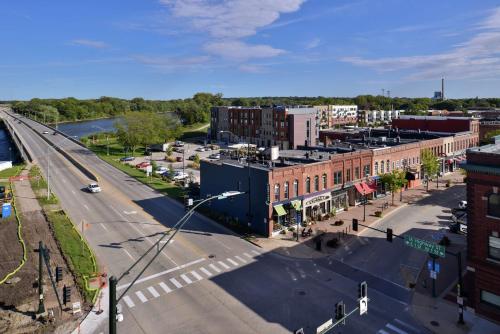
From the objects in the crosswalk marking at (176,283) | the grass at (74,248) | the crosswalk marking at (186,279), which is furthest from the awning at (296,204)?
the grass at (74,248)

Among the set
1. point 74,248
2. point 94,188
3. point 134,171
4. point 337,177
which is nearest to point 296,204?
point 337,177

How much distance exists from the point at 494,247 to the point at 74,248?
33.6 metres

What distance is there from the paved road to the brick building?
193 inches

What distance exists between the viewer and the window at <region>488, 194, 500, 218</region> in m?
23.7

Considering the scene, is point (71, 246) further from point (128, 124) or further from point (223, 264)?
point (128, 124)

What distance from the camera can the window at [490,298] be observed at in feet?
78.0

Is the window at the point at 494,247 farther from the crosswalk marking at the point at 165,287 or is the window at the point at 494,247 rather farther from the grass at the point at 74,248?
the grass at the point at 74,248

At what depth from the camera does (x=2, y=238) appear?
36.7 m

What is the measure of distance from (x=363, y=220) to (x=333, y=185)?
5.57 m

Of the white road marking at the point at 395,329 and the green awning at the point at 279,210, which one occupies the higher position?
the green awning at the point at 279,210

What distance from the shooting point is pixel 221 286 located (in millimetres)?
28469

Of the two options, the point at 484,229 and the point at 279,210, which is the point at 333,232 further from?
the point at 484,229

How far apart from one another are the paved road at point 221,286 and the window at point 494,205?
826 cm

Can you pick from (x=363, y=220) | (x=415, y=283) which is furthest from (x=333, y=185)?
(x=415, y=283)
